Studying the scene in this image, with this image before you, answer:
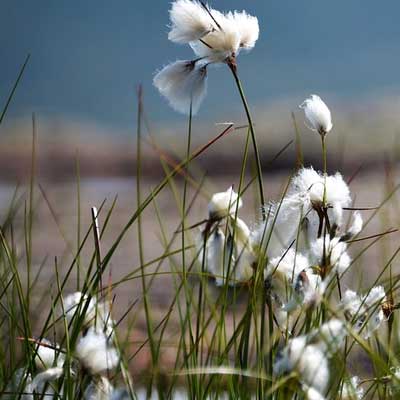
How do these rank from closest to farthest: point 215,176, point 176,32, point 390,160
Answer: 1. point 176,32
2. point 390,160
3. point 215,176

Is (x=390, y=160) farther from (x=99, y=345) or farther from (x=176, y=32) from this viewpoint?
(x=99, y=345)

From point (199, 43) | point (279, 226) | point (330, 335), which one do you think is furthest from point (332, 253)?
point (199, 43)

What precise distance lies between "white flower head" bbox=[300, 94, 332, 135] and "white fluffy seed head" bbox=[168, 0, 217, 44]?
0.15m

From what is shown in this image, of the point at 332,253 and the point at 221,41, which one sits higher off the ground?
the point at 221,41

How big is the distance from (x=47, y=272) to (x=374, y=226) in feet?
8.22

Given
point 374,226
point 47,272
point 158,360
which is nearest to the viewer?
point 158,360

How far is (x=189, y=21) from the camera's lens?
2.97ft

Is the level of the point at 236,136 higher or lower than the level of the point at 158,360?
higher

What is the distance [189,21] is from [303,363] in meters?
0.47

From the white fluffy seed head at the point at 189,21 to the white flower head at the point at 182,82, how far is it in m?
0.04

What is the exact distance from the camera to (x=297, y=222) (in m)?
0.86

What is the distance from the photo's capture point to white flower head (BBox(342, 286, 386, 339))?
2.71 ft

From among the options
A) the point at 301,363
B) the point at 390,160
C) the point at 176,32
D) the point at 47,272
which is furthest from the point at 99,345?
the point at 47,272

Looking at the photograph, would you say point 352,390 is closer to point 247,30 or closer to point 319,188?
point 319,188
